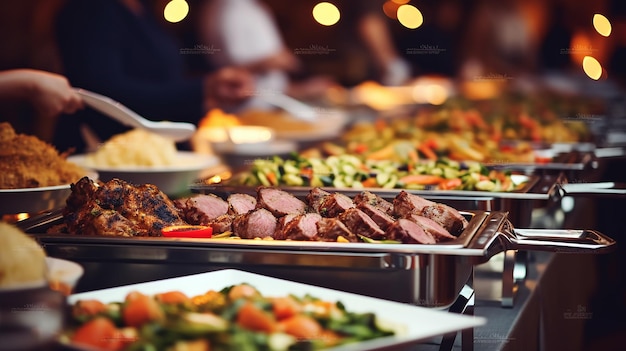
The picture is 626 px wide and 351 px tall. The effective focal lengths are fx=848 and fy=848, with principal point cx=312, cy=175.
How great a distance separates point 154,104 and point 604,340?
2.54m

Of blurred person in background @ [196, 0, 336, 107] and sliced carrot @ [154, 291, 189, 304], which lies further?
blurred person in background @ [196, 0, 336, 107]

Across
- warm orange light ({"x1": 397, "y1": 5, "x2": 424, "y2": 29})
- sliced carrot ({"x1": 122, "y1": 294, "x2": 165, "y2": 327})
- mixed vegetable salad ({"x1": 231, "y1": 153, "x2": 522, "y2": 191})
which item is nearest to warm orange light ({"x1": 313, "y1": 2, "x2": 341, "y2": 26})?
warm orange light ({"x1": 397, "y1": 5, "x2": 424, "y2": 29})

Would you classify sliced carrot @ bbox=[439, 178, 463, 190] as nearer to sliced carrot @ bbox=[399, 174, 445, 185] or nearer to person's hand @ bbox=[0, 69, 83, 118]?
sliced carrot @ bbox=[399, 174, 445, 185]

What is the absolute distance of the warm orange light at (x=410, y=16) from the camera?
11266 millimetres

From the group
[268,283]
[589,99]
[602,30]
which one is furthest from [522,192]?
[602,30]

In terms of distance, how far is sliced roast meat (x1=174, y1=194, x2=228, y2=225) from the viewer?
2.29 meters

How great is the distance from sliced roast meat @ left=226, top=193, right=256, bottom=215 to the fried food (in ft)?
1.70

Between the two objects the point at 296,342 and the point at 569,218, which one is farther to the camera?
the point at 569,218

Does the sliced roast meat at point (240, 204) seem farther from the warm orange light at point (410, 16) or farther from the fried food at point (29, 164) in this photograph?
the warm orange light at point (410, 16)

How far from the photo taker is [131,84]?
412cm

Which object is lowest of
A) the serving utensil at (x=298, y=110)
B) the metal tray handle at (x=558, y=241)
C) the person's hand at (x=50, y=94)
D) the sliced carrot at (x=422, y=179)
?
the metal tray handle at (x=558, y=241)

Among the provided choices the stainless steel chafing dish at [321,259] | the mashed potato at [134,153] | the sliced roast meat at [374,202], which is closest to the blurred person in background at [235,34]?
the mashed potato at [134,153]

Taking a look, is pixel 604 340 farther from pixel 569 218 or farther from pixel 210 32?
pixel 210 32

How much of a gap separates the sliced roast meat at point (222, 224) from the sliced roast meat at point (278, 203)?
0.11 metres
